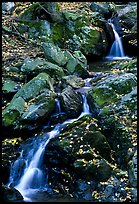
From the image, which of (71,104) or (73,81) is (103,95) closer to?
(71,104)

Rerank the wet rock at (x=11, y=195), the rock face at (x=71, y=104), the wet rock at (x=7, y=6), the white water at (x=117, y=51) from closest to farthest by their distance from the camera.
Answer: the wet rock at (x=11, y=195)
the rock face at (x=71, y=104)
the white water at (x=117, y=51)
the wet rock at (x=7, y=6)

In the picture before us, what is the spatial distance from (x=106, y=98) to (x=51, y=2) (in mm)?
6016

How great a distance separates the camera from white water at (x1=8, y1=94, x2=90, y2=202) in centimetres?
721

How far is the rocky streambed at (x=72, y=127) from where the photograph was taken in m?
6.79

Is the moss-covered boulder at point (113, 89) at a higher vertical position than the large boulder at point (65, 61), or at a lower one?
lower

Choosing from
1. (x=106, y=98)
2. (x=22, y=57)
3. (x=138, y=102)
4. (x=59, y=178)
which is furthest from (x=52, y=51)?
(x=59, y=178)

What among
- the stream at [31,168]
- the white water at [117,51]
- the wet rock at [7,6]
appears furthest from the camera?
the wet rock at [7,6]

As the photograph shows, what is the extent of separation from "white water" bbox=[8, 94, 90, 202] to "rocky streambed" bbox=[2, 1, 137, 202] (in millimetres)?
69

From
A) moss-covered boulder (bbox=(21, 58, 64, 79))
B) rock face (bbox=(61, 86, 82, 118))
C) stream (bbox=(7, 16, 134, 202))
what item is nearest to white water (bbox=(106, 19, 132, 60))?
moss-covered boulder (bbox=(21, 58, 64, 79))

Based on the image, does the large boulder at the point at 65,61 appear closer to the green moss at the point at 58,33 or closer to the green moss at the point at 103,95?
the green moss at the point at 58,33

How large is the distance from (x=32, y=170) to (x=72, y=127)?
1.31 meters

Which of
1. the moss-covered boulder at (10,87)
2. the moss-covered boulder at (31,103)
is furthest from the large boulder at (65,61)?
the moss-covered boulder at (31,103)

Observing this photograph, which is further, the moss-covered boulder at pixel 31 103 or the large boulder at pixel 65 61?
the large boulder at pixel 65 61

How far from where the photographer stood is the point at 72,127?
7.71 meters
